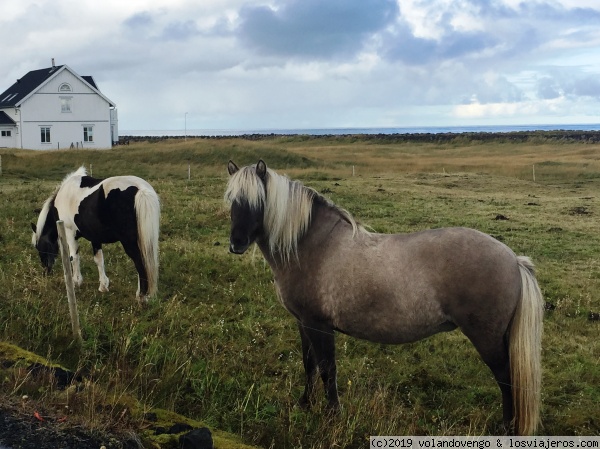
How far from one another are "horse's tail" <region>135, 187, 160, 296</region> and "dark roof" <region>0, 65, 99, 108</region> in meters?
44.3

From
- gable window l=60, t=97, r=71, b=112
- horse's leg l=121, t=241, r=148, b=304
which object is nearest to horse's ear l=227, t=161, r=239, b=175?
horse's leg l=121, t=241, r=148, b=304

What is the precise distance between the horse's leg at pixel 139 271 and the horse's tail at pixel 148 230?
0.08m

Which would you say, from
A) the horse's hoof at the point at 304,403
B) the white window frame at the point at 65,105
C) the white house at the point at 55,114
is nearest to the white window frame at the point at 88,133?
the white house at the point at 55,114

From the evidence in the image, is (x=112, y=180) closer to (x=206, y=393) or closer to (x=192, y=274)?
(x=192, y=274)

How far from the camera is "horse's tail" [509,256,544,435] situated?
184 inches

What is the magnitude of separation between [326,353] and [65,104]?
4880 centimetres

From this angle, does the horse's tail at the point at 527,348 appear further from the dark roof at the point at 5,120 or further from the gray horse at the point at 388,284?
the dark roof at the point at 5,120

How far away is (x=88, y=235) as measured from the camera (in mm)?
8578

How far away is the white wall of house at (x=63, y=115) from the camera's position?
152ft

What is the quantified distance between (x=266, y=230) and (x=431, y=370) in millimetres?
2825

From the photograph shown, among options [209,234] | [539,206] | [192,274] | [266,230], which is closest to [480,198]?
[539,206]

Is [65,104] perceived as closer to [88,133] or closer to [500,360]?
[88,133]

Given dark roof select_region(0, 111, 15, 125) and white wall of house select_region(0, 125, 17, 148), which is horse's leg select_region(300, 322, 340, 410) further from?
dark roof select_region(0, 111, 15, 125)

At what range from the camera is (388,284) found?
188 inches
